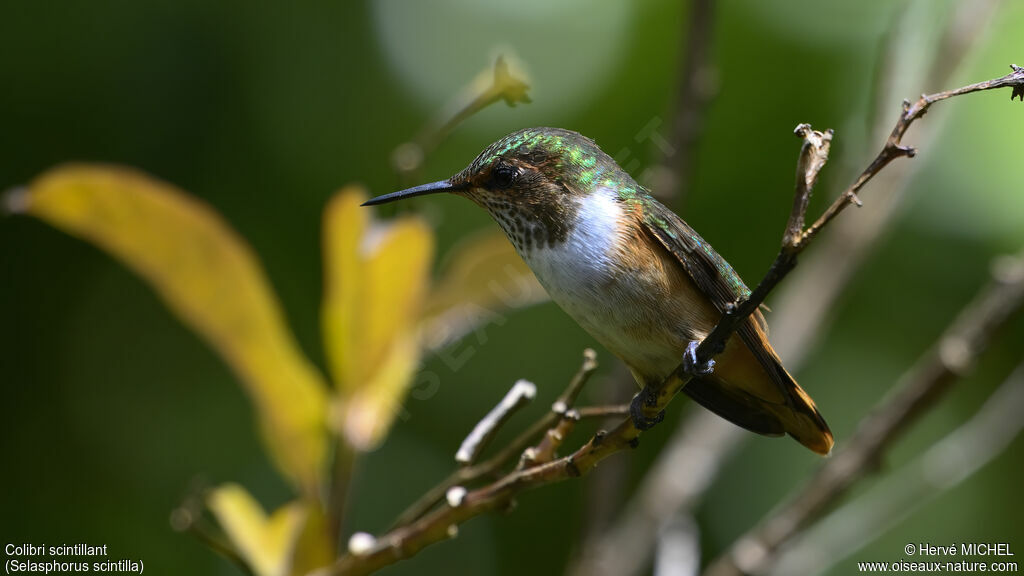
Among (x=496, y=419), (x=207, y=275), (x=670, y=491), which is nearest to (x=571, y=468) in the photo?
(x=496, y=419)

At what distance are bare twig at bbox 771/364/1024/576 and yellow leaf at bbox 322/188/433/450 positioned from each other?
120cm

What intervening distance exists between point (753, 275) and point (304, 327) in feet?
6.02

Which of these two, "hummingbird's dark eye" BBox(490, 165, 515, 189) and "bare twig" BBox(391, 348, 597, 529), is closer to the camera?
"bare twig" BBox(391, 348, 597, 529)

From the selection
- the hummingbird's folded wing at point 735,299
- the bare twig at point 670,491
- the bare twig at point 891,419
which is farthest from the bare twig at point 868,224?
the hummingbird's folded wing at point 735,299

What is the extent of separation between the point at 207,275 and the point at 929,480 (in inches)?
75.2

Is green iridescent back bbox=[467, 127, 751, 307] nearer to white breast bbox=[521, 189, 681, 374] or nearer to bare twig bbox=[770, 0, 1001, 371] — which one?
white breast bbox=[521, 189, 681, 374]

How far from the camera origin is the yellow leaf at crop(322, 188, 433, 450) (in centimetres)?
192

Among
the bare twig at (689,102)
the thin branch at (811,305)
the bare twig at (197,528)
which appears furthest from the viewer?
the thin branch at (811,305)

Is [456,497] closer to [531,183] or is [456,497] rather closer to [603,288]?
[603,288]

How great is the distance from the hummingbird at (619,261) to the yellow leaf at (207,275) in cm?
44

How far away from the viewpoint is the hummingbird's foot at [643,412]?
1.40 meters

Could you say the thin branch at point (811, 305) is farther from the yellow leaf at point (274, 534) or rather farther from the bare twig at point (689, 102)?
the yellow leaf at point (274, 534)

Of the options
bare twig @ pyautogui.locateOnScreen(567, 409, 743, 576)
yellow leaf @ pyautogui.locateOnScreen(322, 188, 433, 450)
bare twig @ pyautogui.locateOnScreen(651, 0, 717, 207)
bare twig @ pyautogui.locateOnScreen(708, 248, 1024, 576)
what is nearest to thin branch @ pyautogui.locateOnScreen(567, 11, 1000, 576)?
bare twig @ pyautogui.locateOnScreen(567, 409, 743, 576)

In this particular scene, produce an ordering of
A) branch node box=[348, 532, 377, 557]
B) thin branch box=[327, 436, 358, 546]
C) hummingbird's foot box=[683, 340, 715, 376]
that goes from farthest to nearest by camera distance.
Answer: thin branch box=[327, 436, 358, 546] < branch node box=[348, 532, 377, 557] < hummingbird's foot box=[683, 340, 715, 376]
